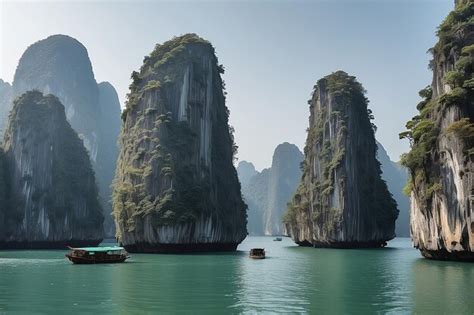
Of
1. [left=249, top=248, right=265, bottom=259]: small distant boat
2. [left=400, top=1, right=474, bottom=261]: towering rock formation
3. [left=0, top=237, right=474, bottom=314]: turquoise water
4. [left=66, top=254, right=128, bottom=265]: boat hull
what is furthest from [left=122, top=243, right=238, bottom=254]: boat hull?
[left=400, top=1, right=474, bottom=261]: towering rock formation

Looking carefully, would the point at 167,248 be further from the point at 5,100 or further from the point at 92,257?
the point at 5,100

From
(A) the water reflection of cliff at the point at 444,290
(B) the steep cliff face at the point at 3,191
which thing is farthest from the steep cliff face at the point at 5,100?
(A) the water reflection of cliff at the point at 444,290

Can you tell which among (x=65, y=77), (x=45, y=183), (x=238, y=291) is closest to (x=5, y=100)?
(x=65, y=77)

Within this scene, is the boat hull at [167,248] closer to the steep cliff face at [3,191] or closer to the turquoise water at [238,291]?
the turquoise water at [238,291]

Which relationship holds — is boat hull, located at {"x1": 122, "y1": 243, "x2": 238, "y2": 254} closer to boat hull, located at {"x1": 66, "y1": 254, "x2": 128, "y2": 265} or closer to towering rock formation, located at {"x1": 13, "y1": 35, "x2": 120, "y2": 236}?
boat hull, located at {"x1": 66, "y1": 254, "x2": 128, "y2": 265}

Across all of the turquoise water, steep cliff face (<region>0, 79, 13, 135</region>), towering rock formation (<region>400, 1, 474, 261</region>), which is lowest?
the turquoise water
